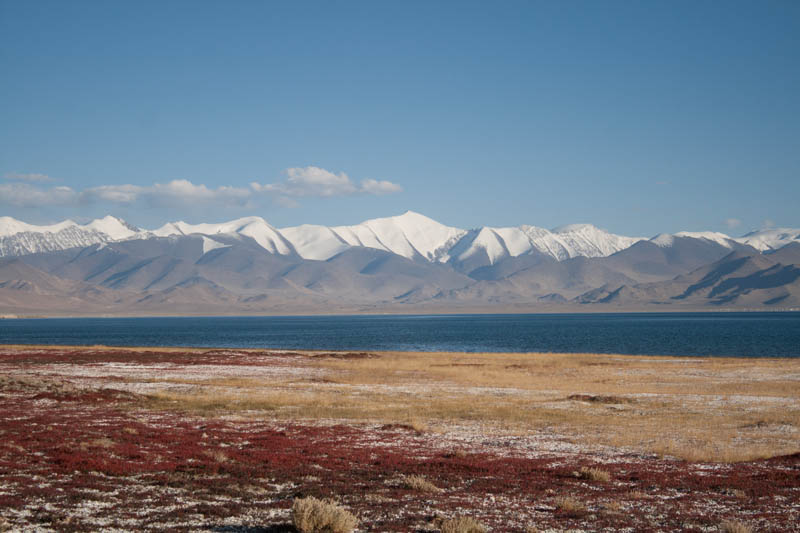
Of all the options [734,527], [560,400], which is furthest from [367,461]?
[560,400]

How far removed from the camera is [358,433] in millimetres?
30578

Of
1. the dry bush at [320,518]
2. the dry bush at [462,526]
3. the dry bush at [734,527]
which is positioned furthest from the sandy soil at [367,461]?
the dry bush at [462,526]

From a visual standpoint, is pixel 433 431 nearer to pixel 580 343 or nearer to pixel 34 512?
pixel 34 512

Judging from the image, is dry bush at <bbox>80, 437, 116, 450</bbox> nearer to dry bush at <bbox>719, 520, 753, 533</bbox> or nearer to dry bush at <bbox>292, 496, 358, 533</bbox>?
dry bush at <bbox>292, 496, 358, 533</bbox>

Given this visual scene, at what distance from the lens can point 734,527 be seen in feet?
49.5

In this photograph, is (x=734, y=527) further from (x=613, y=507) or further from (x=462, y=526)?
(x=462, y=526)

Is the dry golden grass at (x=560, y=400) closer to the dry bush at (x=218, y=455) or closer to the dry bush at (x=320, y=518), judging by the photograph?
the dry bush at (x=218, y=455)

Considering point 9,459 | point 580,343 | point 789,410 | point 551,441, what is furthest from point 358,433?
point 580,343

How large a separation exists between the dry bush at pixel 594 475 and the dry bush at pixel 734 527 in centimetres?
582

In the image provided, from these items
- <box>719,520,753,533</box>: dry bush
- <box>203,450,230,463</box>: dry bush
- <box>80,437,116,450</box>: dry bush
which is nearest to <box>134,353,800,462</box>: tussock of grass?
<box>203,450,230,463</box>: dry bush

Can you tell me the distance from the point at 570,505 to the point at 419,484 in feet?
13.6

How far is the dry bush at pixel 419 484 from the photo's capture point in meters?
19.6

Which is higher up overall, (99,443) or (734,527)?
(734,527)

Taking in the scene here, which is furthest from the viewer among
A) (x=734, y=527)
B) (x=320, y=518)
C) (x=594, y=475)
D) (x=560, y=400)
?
(x=560, y=400)
